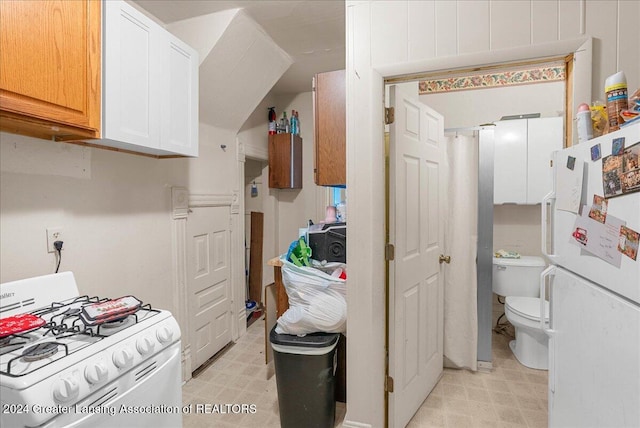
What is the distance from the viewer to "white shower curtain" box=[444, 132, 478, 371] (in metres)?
2.44

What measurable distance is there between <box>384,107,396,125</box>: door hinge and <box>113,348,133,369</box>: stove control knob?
60.5 inches

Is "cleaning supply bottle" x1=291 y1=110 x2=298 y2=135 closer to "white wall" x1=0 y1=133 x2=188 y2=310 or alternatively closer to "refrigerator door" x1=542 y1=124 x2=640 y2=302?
"white wall" x1=0 y1=133 x2=188 y2=310

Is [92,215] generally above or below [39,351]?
above

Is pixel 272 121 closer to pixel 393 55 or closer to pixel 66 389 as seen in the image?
pixel 393 55

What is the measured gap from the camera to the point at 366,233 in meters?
1.74

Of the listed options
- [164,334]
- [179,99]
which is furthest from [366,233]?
[179,99]

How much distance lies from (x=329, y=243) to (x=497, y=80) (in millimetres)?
2376

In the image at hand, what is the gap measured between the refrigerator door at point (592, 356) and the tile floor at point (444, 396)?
772 mm

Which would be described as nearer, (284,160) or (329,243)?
(329,243)

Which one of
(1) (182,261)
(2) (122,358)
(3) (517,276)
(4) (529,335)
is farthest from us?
(3) (517,276)

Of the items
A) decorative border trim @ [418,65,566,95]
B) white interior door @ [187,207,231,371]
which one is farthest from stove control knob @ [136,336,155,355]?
decorative border trim @ [418,65,566,95]

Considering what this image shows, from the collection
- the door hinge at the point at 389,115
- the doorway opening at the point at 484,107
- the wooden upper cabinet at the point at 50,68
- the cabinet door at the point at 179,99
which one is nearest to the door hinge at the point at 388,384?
the doorway opening at the point at 484,107

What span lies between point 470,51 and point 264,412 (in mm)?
2339

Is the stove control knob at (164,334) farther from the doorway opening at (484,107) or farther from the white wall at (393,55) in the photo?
the doorway opening at (484,107)
